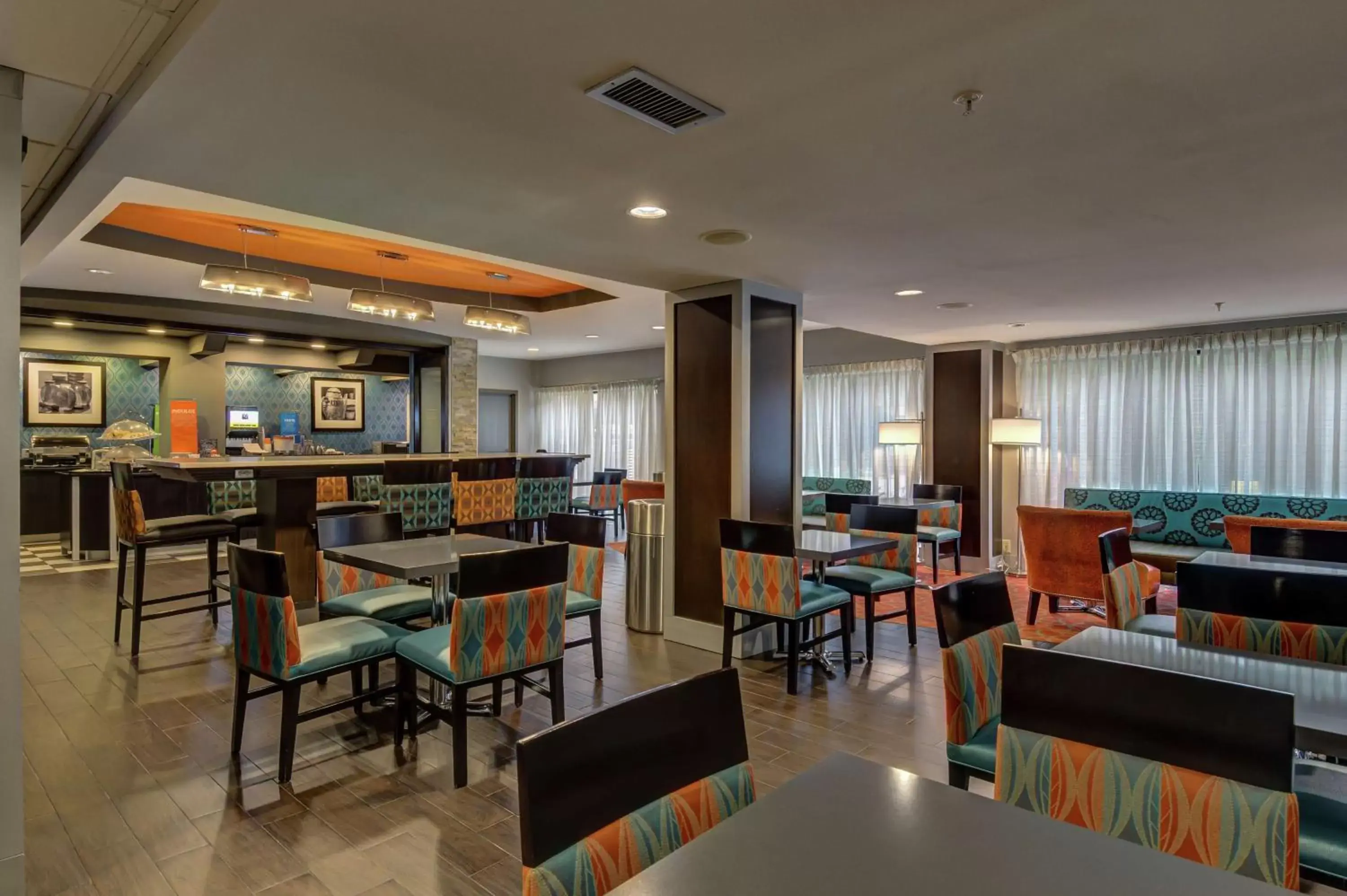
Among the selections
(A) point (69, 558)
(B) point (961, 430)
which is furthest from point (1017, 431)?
(A) point (69, 558)

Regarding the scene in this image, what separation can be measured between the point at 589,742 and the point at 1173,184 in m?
2.98

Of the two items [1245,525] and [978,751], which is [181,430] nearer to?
[978,751]

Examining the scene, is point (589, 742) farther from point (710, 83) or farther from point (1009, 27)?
point (1009, 27)

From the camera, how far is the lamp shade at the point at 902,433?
7449mm

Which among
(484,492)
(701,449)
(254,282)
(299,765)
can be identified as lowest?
(299,765)

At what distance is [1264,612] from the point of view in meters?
2.30

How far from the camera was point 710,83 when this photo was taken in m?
1.90

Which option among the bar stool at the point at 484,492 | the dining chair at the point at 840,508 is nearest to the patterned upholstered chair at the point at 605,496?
the bar stool at the point at 484,492

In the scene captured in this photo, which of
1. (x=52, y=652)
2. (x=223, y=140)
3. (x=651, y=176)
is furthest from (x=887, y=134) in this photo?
(x=52, y=652)

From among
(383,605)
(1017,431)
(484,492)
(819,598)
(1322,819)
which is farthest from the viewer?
(1017,431)

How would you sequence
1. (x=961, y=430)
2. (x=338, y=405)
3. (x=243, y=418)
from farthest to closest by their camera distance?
(x=338, y=405), (x=243, y=418), (x=961, y=430)

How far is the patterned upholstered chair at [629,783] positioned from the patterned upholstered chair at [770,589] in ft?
8.01

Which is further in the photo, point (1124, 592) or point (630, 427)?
point (630, 427)

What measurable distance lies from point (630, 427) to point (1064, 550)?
21.7 feet
